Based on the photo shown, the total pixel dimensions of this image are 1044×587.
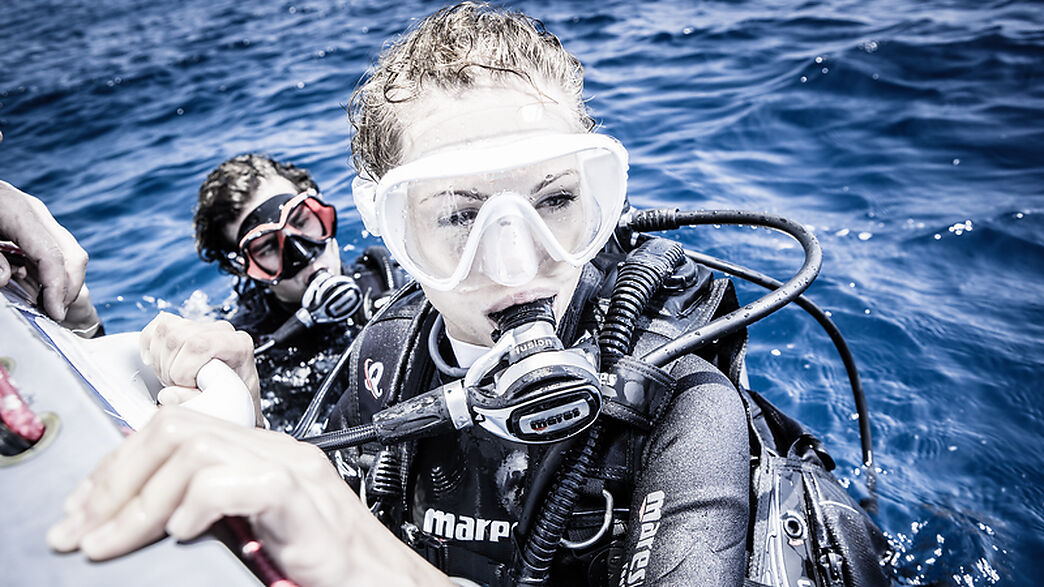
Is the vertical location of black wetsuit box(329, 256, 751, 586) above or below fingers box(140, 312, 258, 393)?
below

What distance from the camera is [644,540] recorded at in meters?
1.38

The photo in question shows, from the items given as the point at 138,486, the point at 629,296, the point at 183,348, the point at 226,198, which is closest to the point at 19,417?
the point at 138,486

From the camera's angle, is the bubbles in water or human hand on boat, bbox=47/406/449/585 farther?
the bubbles in water

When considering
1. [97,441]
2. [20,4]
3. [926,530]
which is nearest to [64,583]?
[97,441]

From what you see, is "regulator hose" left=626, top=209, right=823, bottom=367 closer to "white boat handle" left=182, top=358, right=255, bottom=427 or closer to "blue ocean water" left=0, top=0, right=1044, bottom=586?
"white boat handle" left=182, top=358, right=255, bottom=427

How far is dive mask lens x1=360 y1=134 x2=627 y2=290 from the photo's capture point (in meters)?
1.47

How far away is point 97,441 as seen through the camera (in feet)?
2.12

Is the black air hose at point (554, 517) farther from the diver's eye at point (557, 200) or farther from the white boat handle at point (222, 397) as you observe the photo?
the white boat handle at point (222, 397)

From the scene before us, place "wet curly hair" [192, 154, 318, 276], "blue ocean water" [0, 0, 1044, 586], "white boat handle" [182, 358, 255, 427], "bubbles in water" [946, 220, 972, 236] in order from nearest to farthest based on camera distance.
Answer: "white boat handle" [182, 358, 255, 427] < "blue ocean water" [0, 0, 1044, 586] < "wet curly hair" [192, 154, 318, 276] < "bubbles in water" [946, 220, 972, 236]

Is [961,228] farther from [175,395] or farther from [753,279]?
[175,395]

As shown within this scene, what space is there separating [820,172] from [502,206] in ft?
13.7

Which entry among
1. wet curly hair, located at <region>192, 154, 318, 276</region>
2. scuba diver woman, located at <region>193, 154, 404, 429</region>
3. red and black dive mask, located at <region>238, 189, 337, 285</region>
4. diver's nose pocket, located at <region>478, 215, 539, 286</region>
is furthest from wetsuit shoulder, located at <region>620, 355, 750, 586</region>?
wet curly hair, located at <region>192, 154, 318, 276</region>

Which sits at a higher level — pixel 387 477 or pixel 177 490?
pixel 177 490

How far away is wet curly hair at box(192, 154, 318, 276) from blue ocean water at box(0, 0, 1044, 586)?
4.38ft
